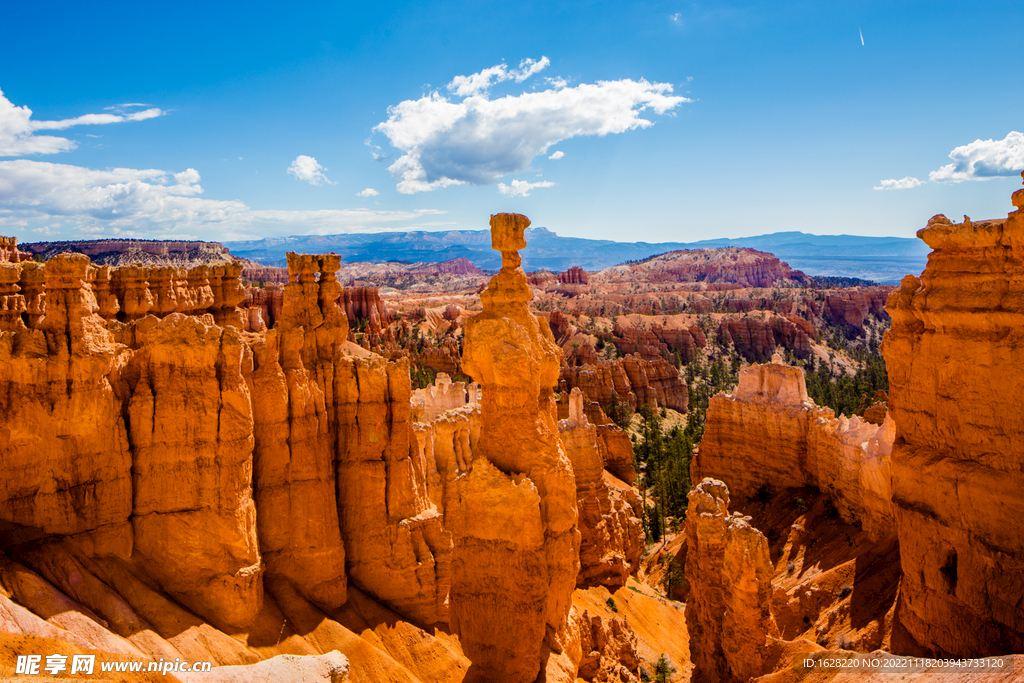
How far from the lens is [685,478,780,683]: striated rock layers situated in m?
9.87

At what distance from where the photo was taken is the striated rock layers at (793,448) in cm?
1523

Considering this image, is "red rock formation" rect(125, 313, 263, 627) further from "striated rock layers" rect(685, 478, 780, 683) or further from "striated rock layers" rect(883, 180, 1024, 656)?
"striated rock layers" rect(883, 180, 1024, 656)

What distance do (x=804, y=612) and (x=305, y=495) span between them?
10725 mm

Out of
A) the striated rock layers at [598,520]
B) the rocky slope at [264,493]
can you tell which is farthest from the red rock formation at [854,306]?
the rocky slope at [264,493]

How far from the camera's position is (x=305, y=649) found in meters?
10.3

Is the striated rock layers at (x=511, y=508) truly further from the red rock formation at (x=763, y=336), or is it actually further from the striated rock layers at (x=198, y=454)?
the red rock formation at (x=763, y=336)

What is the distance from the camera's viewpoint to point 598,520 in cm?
1814

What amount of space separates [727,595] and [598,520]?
7936 millimetres

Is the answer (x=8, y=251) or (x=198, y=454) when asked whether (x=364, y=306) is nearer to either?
(x=8, y=251)

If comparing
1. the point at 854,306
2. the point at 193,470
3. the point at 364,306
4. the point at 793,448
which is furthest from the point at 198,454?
the point at 854,306

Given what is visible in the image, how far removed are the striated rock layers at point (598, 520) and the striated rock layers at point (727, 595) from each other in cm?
529

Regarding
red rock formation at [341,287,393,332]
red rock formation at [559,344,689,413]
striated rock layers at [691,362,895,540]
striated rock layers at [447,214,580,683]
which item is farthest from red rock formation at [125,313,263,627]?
red rock formation at [341,287,393,332]

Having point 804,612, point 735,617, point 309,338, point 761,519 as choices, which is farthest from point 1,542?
point 761,519

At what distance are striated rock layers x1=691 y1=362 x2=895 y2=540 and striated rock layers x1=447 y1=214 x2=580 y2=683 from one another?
10.1 meters
